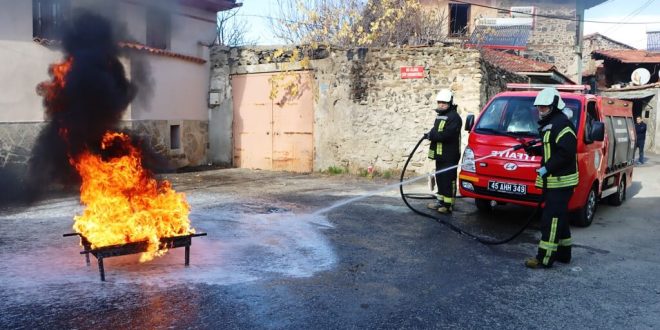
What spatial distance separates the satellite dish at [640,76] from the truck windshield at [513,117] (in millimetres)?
21922

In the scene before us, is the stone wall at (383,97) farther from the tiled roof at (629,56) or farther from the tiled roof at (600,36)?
the tiled roof at (600,36)

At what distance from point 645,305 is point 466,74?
7941 millimetres

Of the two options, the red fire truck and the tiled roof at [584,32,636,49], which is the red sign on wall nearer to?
the red fire truck

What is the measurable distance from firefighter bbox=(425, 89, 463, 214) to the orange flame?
433 centimetres

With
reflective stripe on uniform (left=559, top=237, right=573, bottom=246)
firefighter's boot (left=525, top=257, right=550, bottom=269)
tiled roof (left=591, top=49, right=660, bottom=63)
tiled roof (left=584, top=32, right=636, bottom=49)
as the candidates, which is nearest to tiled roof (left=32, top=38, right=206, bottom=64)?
firefighter's boot (left=525, top=257, right=550, bottom=269)

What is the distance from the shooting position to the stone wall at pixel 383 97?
11.7 meters

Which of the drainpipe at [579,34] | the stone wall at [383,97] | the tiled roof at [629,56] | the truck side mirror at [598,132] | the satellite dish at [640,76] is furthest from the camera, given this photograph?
the tiled roof at [629,56]

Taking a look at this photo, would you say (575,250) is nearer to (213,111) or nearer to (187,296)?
→ (187,296)

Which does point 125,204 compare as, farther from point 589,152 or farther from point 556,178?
point 589,152

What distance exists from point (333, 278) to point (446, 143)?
3911 mm

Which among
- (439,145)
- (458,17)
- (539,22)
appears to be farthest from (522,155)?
(539,22)

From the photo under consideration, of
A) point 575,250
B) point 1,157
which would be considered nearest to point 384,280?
point 575,250

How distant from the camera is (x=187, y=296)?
4270 millimetres

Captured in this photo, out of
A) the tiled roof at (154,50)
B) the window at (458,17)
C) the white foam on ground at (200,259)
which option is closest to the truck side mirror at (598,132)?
the white foam on ground at (200,259)
